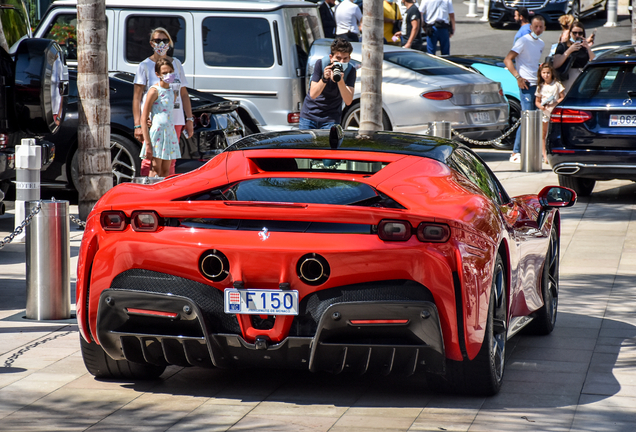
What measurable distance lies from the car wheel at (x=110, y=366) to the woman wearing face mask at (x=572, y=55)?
12303 millimetres

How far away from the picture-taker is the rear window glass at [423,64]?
15.5 m

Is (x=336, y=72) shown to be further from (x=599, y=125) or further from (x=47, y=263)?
(x=47, y=263)

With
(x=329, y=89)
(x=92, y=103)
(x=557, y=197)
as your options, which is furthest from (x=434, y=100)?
(x=557, y=197)

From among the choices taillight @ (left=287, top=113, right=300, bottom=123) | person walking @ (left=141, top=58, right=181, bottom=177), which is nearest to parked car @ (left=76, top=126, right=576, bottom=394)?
person walking @ (left=141, top=58, right=181, bottom=177)

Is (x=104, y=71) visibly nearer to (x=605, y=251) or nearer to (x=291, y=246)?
(x=605, y=251)

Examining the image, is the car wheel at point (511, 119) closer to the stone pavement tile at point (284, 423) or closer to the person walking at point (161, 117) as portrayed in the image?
the person walking at point (161, 117)

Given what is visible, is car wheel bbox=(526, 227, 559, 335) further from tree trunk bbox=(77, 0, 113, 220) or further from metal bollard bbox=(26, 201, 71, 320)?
tree trunk bbox=(77, 0, 113, 220)

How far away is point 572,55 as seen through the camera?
16453 millimetres

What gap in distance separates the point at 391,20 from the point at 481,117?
6913 mm

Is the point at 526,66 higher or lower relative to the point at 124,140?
higher

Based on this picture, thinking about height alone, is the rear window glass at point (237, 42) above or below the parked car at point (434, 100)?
above

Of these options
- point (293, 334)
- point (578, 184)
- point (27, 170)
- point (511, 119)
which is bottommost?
point (578, 184)

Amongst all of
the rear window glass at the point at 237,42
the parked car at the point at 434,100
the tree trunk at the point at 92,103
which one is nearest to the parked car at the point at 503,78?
the parked car at the point at 434,100

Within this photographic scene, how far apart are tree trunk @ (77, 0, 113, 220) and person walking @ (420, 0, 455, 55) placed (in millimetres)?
13025
